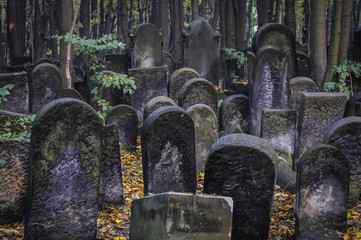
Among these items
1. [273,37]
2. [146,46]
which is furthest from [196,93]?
[146,46]

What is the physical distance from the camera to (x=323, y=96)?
8.77m

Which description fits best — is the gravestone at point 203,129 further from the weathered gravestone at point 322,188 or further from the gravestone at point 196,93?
the weathered gravestone at point 322,188

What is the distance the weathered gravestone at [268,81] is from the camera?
33.3 ft

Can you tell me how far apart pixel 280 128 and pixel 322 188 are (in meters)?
3.19

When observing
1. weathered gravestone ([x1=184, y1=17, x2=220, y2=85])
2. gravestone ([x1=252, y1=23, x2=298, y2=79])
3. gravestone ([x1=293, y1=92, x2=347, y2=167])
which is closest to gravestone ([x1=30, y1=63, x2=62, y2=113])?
weathered gravestone ([x1=184, y1=17, x2=220, y2=85])

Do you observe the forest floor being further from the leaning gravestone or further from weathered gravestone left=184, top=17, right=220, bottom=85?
weathered gravestone left=184, top=17, right=220, bottom=85

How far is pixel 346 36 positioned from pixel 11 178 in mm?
8643

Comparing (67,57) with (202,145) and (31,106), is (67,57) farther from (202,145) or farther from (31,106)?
(202,145)

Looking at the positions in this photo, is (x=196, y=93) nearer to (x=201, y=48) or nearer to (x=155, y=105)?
(x=155, y=105)

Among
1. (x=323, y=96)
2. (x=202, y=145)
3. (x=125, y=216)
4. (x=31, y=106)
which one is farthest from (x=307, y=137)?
(x=31, y=106)

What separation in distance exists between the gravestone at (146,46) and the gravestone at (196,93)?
3563 millimetres

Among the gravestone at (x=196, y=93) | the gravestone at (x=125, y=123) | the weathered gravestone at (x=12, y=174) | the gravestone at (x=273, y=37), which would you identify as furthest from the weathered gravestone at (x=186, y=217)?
the gravestone at (x=273, y=37)

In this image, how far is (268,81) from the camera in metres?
10.2

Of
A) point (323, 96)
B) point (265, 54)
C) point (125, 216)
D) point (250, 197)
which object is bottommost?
point (125, 216)
